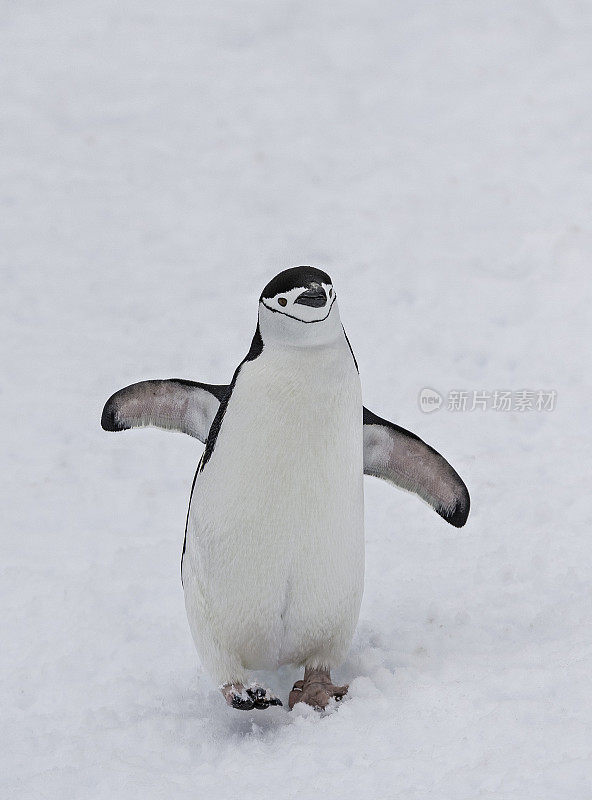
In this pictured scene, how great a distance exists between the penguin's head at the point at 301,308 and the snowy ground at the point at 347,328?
837 millimetres

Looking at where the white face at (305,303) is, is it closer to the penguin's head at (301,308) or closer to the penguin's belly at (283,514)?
the penguin's head at (301,308)

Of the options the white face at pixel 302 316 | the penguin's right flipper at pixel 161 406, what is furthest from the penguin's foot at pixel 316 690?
the white face at pixel 302 316

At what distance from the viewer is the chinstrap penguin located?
2.40 meters

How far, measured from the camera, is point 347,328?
5.17 m

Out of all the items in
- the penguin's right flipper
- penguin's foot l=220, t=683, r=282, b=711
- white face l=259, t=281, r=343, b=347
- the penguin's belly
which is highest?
white face l=259, t=281, r=343, b=347

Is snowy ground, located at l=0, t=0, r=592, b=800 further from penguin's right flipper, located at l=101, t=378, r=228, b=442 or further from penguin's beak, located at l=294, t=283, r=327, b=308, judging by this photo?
penguin's beak, located at l=294, t=283, r=327, b=308

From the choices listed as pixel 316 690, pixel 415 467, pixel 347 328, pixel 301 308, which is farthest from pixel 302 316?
pixel 347 328

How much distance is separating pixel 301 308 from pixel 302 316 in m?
0.02

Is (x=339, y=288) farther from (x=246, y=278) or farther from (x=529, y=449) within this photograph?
(x=529, y=449)

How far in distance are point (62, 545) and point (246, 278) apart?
2.21 metres

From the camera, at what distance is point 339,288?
18.0 ft

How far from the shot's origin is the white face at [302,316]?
2.29m

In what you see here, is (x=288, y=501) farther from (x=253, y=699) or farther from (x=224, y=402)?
(x=253, y=699)

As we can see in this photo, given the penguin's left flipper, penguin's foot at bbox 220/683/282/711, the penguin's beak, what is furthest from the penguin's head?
→ penguin's foot at bbox 220/683/282/711
